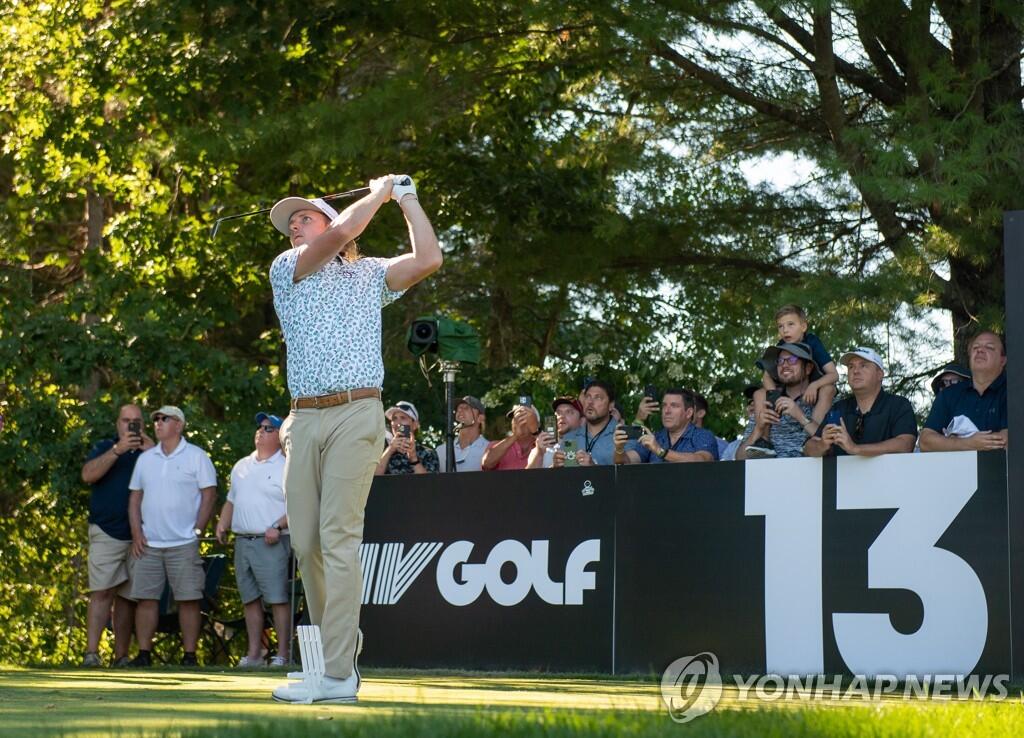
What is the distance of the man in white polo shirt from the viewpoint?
1121 centimetres

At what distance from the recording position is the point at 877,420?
839 cm

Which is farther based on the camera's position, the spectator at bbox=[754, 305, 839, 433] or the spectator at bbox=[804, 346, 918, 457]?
the spectator at bbox=[754, 305, 839, 433]

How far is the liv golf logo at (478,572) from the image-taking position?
8.94 m

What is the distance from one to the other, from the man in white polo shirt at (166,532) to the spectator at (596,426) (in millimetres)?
2894

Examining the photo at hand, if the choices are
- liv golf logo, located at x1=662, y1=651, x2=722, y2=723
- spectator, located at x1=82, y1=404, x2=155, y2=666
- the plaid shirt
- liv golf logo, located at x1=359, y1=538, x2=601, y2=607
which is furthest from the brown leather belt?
spectator, located at x1=82, y1=404, x2=155, y2=666

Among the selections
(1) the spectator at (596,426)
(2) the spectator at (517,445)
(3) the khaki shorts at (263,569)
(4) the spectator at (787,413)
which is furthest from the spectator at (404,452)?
(4) the spectator at (787,413)

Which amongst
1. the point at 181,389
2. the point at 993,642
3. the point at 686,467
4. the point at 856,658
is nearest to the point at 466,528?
the point at 686,467

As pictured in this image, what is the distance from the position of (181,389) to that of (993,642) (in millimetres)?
9707

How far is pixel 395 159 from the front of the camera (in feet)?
51.0

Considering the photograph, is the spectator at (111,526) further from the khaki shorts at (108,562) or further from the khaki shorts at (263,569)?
the khaki shorts at (263,569)

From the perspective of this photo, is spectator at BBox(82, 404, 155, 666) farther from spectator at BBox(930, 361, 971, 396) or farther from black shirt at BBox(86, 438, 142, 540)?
spectator at BBox(930, 361, 971, 396)

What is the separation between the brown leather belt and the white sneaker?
1043 millimetres

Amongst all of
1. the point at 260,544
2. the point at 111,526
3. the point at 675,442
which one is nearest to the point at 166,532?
the point at 111,526

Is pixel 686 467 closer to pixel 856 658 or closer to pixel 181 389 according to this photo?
pixel 856 658
